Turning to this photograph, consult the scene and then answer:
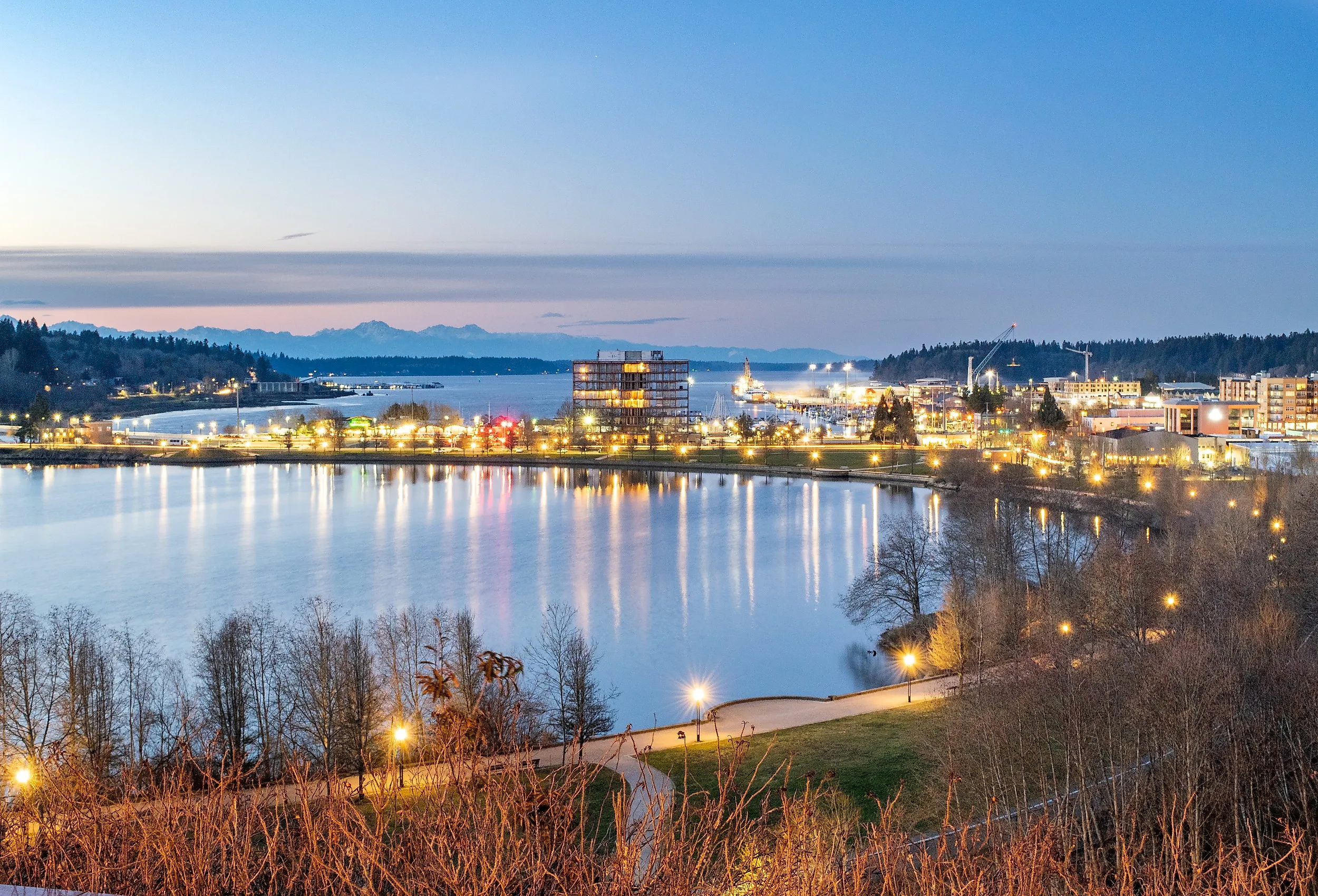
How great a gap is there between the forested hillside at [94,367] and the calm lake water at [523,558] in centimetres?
2876

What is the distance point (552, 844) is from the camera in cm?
229

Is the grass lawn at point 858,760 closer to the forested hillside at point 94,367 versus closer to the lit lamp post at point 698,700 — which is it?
the lit lamp post at point 698,700

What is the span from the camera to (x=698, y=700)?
9.09 m

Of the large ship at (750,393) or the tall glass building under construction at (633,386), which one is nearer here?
the tall glass building under construction at (633,386)

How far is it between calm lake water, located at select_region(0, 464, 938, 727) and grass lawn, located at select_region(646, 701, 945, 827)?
186 cm

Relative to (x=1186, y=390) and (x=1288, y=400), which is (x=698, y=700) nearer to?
(x=1288, y=400)

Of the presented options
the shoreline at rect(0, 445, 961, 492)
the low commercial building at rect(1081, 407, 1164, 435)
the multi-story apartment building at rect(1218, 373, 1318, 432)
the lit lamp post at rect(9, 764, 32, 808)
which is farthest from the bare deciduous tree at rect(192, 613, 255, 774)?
the multi-story apartment building at rect(1218, 373, 1318, 432)

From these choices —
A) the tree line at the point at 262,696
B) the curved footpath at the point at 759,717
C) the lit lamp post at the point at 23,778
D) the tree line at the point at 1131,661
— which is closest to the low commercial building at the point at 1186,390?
the tree line at the point at 1131,661

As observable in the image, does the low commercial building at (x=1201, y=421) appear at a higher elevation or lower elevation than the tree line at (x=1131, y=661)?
higher

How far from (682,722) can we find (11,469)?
101 ft

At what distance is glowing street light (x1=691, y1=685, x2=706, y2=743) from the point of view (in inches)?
325

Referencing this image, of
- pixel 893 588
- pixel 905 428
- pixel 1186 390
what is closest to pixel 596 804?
pixel 893 588

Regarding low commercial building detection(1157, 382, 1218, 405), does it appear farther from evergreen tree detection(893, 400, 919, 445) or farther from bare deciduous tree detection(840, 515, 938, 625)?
bare deciduous tree detection(840, 515, 938, 625)

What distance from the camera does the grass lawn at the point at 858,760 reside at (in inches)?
270
